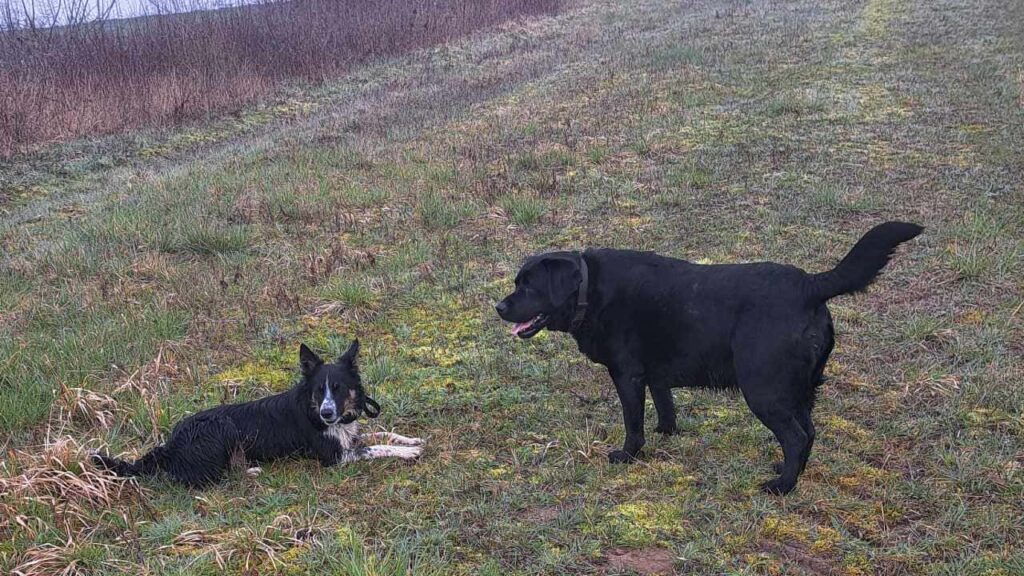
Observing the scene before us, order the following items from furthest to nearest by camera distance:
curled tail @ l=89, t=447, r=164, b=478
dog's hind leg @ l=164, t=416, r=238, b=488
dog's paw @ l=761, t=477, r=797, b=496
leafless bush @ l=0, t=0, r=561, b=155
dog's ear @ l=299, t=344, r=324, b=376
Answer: leafless bush @ l=0, t=0, r=561, b=155
dog's ear @ l=299, t=344, r=324, b=376
dog's hind leg @ l=164, t=416, r=238, b=488
curled tail @ l=89, t=447, r=164, b=478
dog's paw @ l=761, t=477, r=797, b=496

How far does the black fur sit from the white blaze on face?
19mm

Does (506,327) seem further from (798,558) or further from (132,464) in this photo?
(798,558)

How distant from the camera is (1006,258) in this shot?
634 centimetres

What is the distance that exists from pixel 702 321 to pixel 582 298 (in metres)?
0.65

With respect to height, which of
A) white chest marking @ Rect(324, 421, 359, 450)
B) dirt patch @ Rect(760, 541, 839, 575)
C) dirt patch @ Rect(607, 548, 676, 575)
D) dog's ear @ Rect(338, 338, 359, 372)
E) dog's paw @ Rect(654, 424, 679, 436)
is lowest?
dog's paw @ Rect(654, 424, 679, 436)

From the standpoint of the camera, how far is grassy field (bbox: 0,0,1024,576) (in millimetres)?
3680

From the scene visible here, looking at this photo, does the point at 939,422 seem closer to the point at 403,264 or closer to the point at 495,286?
the point at 495,286

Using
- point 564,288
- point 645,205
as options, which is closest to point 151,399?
point 564,288

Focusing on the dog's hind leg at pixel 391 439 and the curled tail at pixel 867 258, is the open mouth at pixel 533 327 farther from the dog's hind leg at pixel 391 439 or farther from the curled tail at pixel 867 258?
the curled tail at pixel 867 258

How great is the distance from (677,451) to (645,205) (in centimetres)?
455

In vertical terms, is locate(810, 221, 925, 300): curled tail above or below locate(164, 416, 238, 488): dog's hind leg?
above

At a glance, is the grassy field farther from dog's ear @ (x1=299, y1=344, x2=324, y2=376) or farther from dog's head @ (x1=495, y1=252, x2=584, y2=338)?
dog's head @ (x1=495, y1=252, x2=584, y2=338)

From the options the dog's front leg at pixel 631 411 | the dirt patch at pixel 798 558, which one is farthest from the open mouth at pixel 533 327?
the dirt patch at pixel 798 558


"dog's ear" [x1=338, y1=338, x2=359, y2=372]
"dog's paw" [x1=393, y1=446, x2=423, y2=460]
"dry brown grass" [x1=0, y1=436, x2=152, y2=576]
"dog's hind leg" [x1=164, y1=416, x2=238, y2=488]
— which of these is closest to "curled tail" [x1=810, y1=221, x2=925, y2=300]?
"dog's paw" [x1=393, y1=446, x2=423, y2=460]
